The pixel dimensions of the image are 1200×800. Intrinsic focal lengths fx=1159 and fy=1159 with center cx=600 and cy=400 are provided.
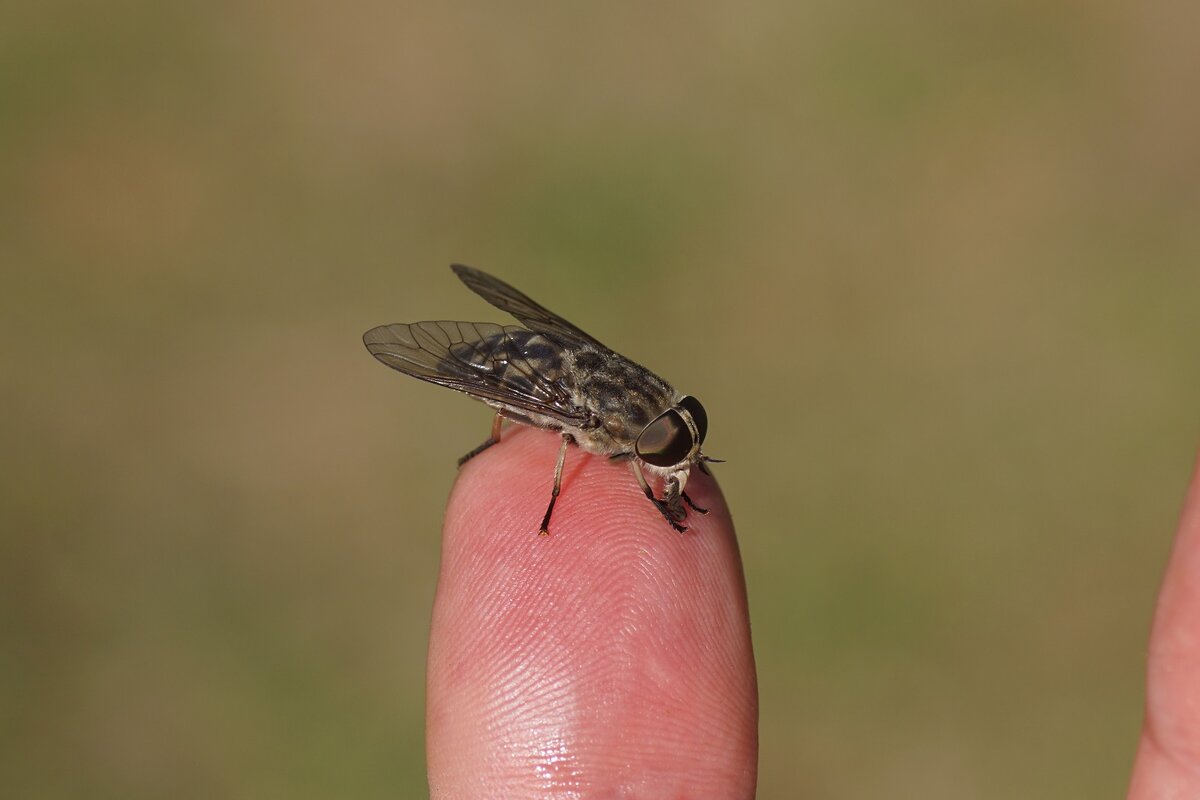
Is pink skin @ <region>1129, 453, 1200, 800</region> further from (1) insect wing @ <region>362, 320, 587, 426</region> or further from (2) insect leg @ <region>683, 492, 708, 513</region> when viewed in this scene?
(1) insect wing @ <region>362, 320, 587, 426</region>

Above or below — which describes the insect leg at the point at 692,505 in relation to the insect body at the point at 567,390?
below

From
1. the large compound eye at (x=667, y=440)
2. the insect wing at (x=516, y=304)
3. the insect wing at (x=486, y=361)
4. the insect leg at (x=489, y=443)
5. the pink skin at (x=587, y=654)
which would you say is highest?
the insect wing at (x=516, y=304)

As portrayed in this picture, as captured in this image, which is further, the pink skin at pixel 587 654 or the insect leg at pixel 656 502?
the insect leg at pixel 656 502

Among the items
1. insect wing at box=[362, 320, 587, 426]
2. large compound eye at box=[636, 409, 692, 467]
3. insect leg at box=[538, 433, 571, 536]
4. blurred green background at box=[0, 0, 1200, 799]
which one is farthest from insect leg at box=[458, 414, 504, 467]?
blurred green background at box=[0, 0, 1200, 799]

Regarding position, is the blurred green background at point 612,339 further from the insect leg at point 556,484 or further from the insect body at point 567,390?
the insect leg at point 556,484

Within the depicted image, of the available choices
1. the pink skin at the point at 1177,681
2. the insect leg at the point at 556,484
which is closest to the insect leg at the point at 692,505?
the insect leg at the point at 556,484

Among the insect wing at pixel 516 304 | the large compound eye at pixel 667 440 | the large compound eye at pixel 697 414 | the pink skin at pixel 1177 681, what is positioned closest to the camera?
the pink skin at pixel 1177 681

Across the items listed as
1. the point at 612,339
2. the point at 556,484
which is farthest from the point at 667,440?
the point at 612,339
